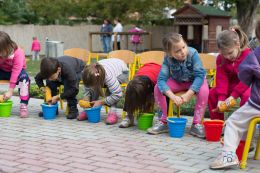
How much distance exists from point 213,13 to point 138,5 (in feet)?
18.5

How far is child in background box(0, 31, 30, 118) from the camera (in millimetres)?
6328

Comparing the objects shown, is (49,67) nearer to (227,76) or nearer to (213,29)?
(227,76)

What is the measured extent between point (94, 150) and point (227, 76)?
1678 mm

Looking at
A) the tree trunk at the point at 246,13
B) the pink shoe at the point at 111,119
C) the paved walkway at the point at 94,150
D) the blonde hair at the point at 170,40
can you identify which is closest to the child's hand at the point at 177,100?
the paved walkway at the point at 94,150

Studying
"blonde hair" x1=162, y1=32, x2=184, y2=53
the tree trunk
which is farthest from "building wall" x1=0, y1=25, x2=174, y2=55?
"blonde hair" x1=162, y1=32, x2=184, y2=53

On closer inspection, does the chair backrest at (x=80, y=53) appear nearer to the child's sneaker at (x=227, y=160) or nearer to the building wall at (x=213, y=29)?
the child's sneaker at (x=227, y=160)

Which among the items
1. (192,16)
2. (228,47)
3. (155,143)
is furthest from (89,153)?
(192,16)

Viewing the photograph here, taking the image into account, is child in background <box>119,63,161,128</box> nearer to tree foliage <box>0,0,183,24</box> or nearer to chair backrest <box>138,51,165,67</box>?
chair backrest <box>138,51,165,67</box>

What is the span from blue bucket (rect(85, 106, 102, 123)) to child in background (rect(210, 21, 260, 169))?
230 cm

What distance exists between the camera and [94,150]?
187 inches

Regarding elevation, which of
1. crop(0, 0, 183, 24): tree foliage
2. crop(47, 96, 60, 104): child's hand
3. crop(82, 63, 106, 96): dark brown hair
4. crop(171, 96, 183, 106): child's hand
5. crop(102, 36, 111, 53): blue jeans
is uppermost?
crop(0, 0, 183, 24): tree foliage

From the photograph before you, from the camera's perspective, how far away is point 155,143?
5078 mm

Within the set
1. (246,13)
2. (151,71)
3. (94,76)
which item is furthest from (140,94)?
(246,13)

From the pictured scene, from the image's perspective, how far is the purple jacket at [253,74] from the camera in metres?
4.08
